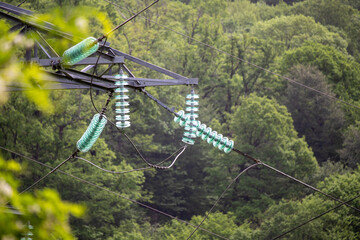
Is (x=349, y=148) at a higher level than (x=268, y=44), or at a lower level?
lower

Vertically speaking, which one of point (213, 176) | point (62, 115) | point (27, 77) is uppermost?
point (27, 77)

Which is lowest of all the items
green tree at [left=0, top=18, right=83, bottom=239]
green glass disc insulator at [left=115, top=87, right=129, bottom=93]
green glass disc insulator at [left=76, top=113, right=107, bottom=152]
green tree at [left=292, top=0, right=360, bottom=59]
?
green tree at [left=292, top=0, right=360, bottom=59]

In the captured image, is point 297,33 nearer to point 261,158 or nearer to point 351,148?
point 351,148

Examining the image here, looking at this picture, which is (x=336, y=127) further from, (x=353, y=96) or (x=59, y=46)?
(x=59, y=46)

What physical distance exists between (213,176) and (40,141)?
13.9 m

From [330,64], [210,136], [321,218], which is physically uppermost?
[210,136]

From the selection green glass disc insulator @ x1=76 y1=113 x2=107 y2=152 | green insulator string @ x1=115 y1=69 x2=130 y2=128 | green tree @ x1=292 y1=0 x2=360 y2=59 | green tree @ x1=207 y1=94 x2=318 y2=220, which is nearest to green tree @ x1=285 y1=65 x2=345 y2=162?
green tree @ x1=207 y1=94 x2=318 y2=220

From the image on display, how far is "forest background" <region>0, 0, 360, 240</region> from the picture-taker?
29.8 meters

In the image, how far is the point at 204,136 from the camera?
8.33 meters

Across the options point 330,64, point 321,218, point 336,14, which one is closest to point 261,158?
point 321,218

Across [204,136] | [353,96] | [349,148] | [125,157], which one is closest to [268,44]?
[353,96]

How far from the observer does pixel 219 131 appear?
131 feet

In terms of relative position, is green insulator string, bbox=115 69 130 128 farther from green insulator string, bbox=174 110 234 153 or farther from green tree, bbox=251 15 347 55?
green tree, bbox=251 15 347 55

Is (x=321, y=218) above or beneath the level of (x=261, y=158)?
above
